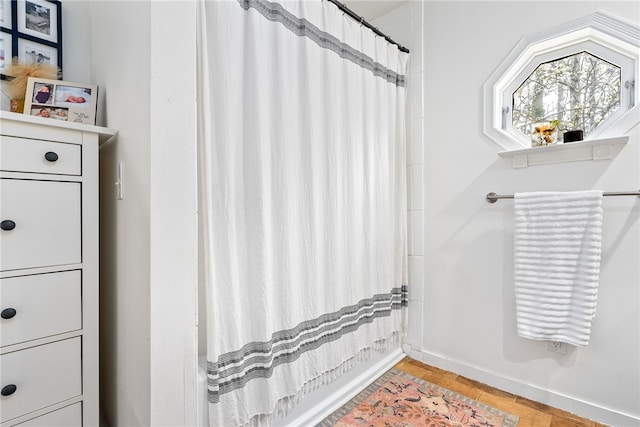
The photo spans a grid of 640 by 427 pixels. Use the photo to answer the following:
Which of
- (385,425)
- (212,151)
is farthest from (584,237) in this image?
(212,151)

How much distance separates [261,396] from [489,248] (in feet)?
4.93

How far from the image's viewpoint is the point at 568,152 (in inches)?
60.8

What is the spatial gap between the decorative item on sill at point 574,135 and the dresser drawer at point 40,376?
2350mm

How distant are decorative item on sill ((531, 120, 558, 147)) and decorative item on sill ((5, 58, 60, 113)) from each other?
A: 236 centimetres

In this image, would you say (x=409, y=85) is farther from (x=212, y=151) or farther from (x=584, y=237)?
(x=212, y=151)

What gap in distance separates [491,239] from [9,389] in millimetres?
2222

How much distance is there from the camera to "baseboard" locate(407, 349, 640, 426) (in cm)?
144

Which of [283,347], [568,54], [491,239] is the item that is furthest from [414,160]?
[283,347]

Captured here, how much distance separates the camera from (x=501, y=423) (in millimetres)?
1464

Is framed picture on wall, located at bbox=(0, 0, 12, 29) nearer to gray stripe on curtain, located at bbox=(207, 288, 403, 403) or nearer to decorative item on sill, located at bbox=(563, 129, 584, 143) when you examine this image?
gray stripe on curtain, located at bbox=(207, 288, 403, 403)

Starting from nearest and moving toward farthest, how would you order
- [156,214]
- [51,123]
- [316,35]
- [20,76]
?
1. [156,214]
2. [51,123]
3. [20,76]
4. [316,35]

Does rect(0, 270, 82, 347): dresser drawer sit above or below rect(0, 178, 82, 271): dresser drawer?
below

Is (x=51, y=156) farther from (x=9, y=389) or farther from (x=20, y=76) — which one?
(x=9, y=389)

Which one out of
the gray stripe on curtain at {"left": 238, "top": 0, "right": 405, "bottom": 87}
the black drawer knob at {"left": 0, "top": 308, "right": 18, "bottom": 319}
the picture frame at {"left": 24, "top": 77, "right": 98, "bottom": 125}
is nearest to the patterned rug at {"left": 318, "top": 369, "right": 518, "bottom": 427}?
the black drawer knob at {"left": 0, "top": 308, "right": 18, "bottom": 319}
